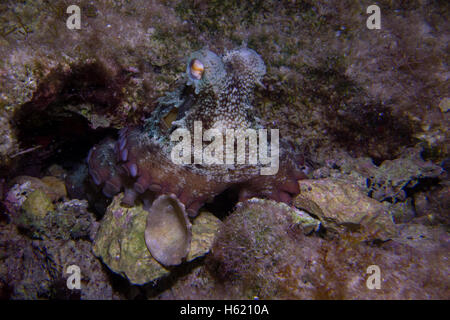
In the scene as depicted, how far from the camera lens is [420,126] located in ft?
11.6

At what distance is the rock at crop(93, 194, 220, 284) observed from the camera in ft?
10.2

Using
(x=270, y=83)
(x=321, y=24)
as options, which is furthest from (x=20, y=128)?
(x=321, y=24)

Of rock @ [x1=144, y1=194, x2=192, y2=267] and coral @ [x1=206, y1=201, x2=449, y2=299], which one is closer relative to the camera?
coral @ [x1=206, y1=201, x2=449, y2=299]

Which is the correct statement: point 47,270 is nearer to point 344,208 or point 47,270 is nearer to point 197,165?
point 197,165

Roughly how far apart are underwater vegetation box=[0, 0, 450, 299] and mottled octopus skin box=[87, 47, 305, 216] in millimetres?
21

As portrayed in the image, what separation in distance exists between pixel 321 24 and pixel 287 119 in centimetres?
132

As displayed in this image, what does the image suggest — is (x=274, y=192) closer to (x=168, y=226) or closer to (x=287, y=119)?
(x=287, y=119)
